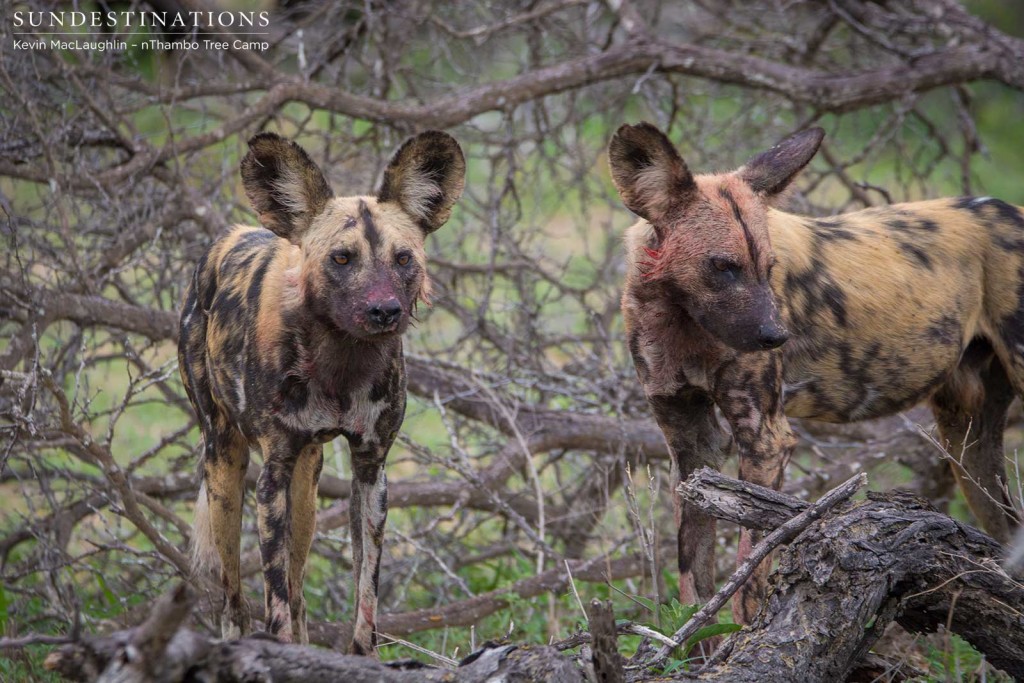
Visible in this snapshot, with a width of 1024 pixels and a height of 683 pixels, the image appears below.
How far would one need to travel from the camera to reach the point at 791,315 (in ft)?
12.6

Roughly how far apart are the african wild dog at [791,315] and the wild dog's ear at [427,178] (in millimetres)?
487

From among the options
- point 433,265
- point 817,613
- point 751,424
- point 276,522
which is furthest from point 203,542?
point 433,265

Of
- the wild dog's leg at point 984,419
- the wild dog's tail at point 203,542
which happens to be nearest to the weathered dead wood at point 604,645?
the wild dog's tail at point 203,542

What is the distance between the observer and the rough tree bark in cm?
216

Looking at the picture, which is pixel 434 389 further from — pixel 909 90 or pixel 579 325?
pixel 579 325

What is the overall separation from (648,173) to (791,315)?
2.35 feet

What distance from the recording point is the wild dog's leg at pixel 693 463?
3789 mm

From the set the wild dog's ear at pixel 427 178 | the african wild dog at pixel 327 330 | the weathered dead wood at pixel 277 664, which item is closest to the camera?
the weathered dead wood at pixel 277 664

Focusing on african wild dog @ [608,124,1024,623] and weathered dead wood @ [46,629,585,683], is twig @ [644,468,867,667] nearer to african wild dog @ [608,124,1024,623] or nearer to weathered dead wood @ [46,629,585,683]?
weathered dead wood @ [46,629,585,683]

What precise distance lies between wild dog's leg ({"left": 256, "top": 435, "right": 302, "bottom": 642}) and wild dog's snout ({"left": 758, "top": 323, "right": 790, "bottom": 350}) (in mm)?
1365

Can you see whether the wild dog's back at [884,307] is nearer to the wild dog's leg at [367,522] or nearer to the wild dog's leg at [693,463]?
the wild dog's leg at [693,463]

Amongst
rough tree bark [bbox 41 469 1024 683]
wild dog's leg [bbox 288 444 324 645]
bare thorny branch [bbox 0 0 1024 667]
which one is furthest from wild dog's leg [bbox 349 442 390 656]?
rough tree bark [bbox 41 469 1024 683]

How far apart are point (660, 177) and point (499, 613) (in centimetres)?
212

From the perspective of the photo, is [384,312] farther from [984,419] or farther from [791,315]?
[984,419]
